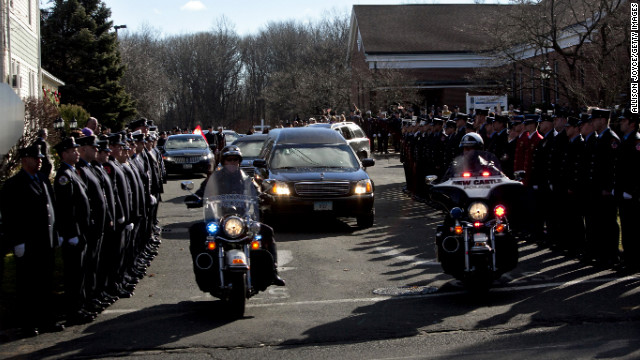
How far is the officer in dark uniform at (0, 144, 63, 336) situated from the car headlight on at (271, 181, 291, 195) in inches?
282

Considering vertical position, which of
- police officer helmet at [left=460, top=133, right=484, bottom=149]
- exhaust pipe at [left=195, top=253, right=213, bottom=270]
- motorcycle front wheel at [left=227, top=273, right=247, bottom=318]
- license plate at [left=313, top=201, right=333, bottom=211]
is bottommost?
motorcycle front wheel at [left=227, top=273, right=247, bottom=318]

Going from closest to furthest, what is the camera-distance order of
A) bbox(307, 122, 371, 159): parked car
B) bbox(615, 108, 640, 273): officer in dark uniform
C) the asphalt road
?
the asphalt road → bbox(615, 108, 640, 273): officer in dark uniform → bbox(307, 122, 371, 159): parked car

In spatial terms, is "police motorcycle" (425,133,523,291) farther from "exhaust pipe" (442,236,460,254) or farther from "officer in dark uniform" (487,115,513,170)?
"officer in dark uniform" (487,115,513,170)

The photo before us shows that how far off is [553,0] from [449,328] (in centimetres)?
1750

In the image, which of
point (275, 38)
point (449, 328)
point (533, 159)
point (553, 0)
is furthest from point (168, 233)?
point (275, 38)

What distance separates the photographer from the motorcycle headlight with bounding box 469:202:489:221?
8.80m

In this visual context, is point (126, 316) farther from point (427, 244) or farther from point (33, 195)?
point (427, 244)

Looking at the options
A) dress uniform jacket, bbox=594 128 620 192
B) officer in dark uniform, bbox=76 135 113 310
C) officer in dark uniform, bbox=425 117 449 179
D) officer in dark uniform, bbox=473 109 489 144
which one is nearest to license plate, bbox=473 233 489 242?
dress uniform jacket, bbox=594 128 620 192

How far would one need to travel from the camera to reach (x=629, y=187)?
398 inches

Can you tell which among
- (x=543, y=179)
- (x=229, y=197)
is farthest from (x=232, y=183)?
(x=543, y=179)

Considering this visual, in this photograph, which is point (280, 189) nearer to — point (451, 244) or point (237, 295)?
point (451, 244)

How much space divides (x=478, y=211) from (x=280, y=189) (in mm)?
6477

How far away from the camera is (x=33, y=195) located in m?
7.73

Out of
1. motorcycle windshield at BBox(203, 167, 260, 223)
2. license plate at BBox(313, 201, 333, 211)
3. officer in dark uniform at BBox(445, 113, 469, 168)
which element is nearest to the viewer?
motorcycle windshield at BBox(203, 167, 260, 223)
